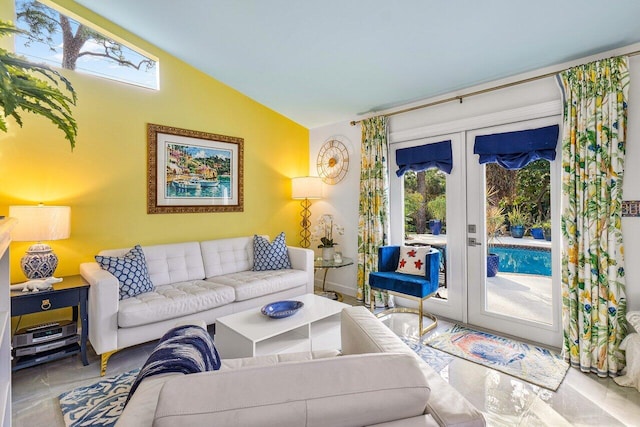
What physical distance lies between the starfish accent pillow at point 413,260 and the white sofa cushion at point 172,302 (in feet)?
5.85

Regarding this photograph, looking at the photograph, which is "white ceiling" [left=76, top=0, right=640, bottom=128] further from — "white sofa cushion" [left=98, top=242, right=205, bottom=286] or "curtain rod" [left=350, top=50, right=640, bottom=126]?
"white sofa cushion" [left=98, top=242, right=205, bottom=286]

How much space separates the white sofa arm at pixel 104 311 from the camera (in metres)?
2.33

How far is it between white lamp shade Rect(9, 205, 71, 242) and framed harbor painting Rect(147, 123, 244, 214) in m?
0.91

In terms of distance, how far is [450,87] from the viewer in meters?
3.17

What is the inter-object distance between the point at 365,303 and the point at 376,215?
3.58ft

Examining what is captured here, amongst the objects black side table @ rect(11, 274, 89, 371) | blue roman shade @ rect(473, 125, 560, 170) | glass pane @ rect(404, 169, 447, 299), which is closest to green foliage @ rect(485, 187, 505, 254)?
blue roman shade @ rect(473, 125, 560, 170)

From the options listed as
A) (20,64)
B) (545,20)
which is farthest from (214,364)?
(545,20)

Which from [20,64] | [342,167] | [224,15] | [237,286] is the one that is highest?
[224,15]

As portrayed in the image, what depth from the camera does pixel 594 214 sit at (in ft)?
7.80

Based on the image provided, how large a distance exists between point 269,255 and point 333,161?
161cm

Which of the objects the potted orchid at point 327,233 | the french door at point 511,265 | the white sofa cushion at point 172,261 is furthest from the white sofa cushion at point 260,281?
the french door at point 511,265

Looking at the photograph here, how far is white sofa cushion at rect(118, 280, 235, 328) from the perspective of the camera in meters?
2.43

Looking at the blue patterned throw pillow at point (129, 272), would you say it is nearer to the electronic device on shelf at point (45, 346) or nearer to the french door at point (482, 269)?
the electronic device on shelf at point (45, 346)

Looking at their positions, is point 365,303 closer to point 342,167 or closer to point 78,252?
point 342,167
